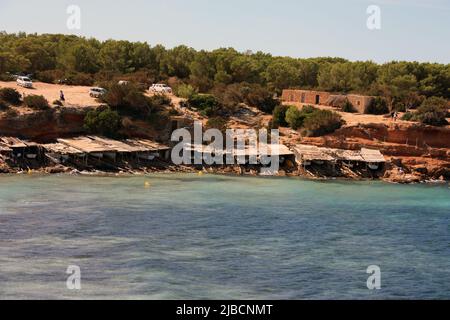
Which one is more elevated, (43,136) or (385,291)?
(43,136)

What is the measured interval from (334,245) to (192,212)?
32.5ft

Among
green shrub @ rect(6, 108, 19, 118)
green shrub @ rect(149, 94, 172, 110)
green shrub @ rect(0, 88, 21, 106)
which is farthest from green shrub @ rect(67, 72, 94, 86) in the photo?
green shrub @ rect(6, 108, 19, 118)

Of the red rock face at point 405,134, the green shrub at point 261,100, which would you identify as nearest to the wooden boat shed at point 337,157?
the red rock face at point 405,134

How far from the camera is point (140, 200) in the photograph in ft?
160

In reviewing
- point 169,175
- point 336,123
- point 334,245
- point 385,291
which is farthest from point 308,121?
point 385,291

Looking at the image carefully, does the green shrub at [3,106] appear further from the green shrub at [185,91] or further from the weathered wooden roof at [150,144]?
the green shrub at [185,91]

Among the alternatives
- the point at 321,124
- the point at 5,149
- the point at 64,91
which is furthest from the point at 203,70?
the point at 5,149

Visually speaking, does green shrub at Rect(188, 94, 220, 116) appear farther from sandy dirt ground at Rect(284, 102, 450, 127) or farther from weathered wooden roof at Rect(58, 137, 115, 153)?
weathered wooden roof at Rect(58, 137, 115, 153)

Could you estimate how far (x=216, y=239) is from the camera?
39.3 m

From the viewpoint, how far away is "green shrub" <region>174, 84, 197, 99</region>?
75.2 metres

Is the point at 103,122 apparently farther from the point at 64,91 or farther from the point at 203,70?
the point at 203,70

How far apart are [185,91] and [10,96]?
1797 centimetres
